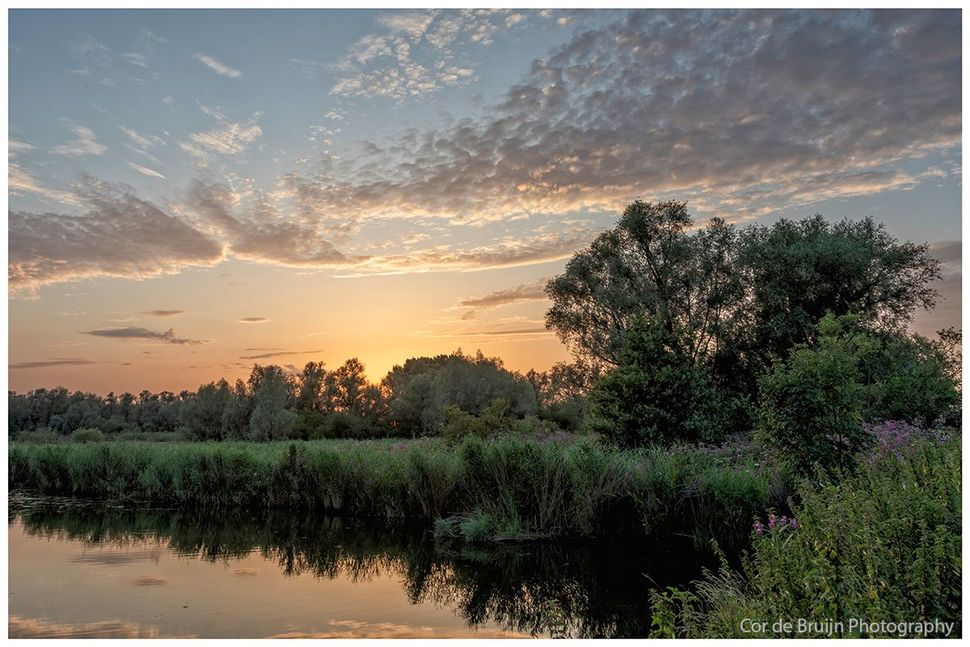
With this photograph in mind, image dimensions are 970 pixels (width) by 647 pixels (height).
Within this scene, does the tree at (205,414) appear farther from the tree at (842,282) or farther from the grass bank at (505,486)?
the tree at (842,282)

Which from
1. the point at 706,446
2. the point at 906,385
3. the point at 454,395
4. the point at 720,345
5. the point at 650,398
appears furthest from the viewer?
the point at 454,395

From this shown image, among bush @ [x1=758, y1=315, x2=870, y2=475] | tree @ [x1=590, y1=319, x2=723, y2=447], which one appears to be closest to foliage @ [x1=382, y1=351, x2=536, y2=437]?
tree @ [x1=590, y1=319, x2=723, y2=447]

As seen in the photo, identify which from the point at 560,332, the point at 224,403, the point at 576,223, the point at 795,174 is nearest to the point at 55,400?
the point at 224,403

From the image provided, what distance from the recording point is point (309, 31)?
28.8ft

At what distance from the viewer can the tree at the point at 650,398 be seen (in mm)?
19109

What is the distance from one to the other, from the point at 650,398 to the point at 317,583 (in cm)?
1123

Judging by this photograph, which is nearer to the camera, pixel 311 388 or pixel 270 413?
pixel 270 413

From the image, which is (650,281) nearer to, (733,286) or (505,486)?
(733,286)

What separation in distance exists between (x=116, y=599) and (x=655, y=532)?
9429mm

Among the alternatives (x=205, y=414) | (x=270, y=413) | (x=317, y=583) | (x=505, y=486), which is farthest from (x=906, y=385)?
(x=205, y=414)

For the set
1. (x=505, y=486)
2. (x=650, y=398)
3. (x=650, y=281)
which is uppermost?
(x=650, y=281)

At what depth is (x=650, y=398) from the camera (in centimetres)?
1920

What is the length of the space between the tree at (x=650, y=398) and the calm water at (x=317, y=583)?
241 inches

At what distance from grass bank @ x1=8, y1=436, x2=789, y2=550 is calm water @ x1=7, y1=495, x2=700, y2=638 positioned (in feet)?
2.36
